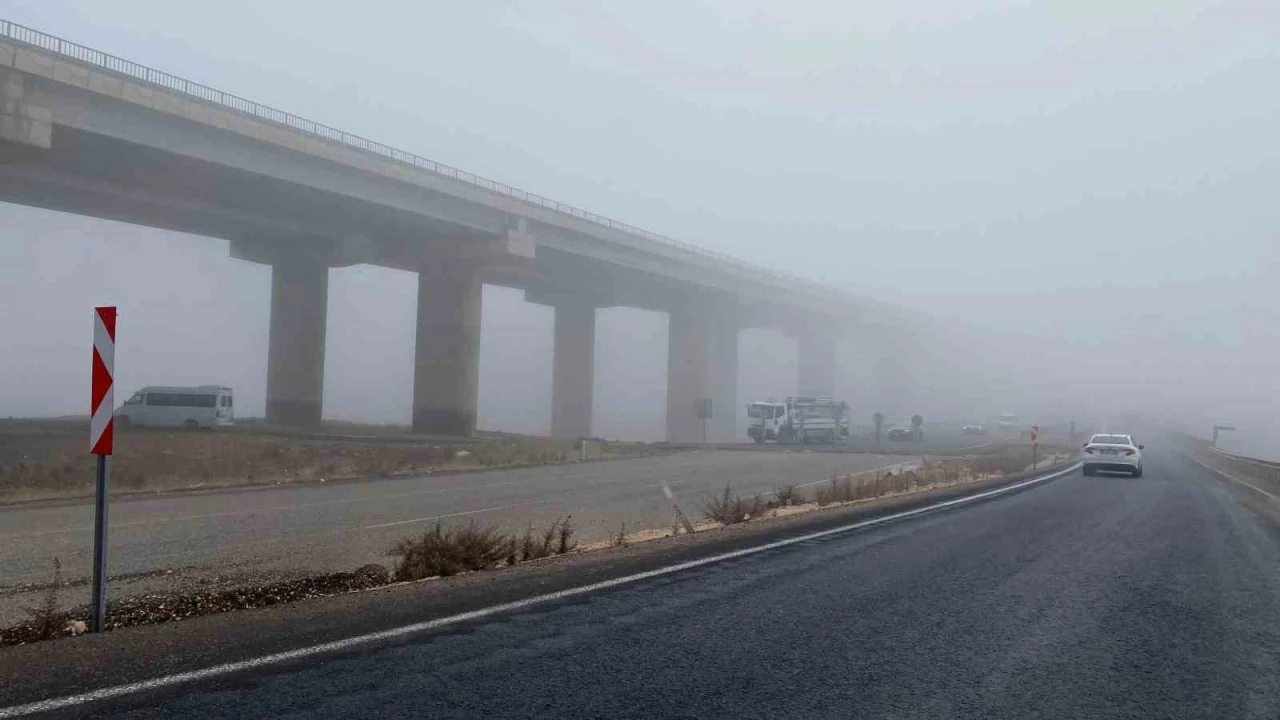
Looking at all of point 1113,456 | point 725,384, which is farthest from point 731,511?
point 725,384

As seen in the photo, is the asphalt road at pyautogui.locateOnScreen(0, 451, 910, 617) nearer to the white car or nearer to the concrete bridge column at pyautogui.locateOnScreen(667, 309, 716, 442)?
the white car

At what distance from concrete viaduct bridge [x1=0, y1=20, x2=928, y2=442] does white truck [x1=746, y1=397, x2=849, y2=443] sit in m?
12.1

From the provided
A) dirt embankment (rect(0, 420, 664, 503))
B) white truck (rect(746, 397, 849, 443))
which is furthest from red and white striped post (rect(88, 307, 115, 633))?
white truck (rect(746, 397, 849, 443))

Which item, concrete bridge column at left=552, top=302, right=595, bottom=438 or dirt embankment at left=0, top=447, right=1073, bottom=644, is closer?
dirt embankment at left=0, top=447, right=1073, bottom=644

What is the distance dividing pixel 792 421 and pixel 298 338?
98.1 feet

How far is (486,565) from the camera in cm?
1084

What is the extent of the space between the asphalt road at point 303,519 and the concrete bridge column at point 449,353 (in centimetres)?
2336

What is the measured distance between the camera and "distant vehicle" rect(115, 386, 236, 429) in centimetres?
4594

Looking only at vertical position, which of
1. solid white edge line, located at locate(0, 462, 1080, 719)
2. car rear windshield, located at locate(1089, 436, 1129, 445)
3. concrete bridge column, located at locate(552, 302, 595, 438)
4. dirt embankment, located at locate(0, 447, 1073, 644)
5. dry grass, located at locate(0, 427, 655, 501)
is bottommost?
dry grass, located at locate(0, 427, 655, 501)

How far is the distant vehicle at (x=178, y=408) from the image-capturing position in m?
45.9

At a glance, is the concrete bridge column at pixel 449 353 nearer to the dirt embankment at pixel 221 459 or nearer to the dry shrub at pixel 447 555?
the dirt embankment at pixel 221 459

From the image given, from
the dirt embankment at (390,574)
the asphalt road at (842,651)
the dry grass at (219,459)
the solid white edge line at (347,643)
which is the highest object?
the asphalt road at (842,651)

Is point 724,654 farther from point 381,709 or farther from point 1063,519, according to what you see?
point 1063,519

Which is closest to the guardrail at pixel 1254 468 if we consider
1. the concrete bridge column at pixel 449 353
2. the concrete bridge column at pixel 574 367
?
the concrete bridge column at pixel 449 353
